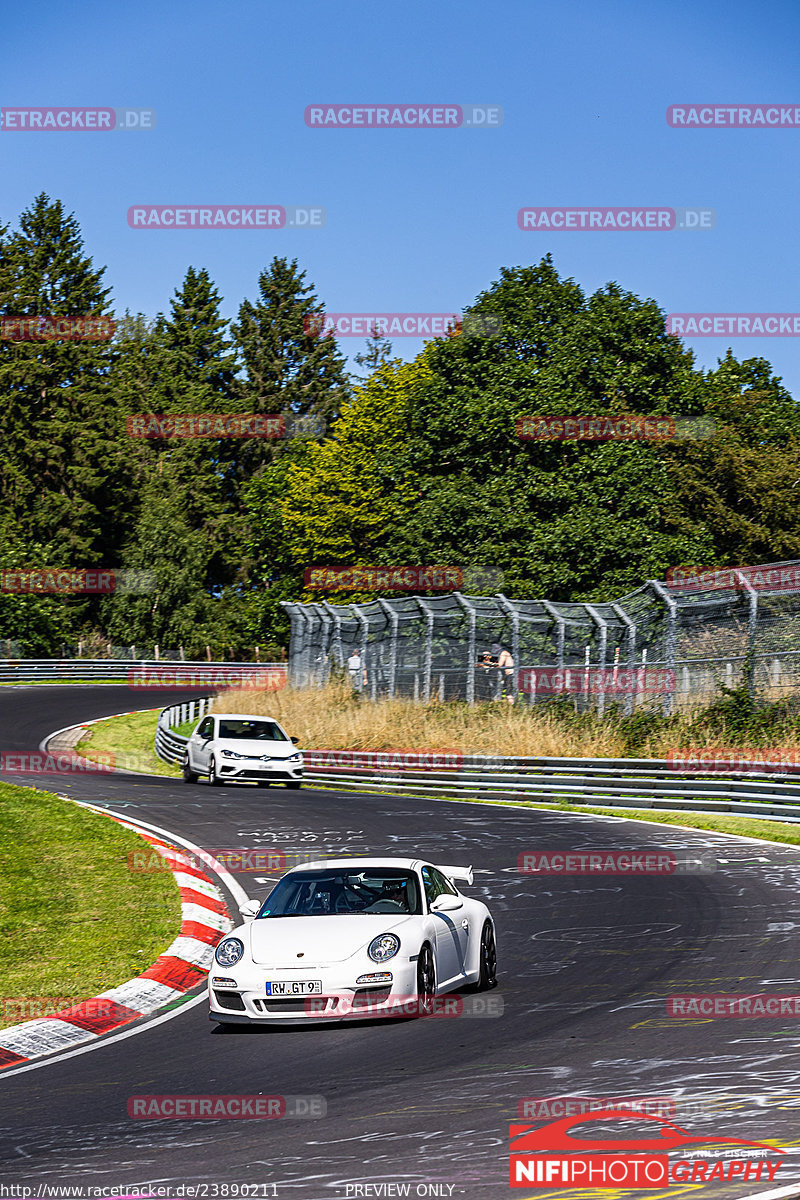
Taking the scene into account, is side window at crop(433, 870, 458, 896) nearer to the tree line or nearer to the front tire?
the front tire

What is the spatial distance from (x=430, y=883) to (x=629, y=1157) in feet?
15.8

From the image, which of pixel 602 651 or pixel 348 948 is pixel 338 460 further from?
pixel 348 948

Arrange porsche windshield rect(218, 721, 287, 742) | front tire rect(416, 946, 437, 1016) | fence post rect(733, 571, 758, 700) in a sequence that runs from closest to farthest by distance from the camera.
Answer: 1. front tire rect(416, 946, 437, 1016)
2. fence post rect(733, 571, 758, 700)
3. porsche windshield rect(218, 721, 287, 742)

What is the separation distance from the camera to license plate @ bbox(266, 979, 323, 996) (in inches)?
371

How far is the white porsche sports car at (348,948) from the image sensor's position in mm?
9453

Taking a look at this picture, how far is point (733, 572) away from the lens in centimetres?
2406

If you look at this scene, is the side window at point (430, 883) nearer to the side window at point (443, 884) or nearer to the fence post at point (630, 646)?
the side window at point (443, 884)

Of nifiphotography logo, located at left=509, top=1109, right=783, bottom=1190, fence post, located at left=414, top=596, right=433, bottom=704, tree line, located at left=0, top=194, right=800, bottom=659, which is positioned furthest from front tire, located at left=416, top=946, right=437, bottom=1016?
tree line, located at left=0, top=194, right=800, bottom=659

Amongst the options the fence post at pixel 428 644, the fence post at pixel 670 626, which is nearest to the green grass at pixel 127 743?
the fence post at pixel 428 644

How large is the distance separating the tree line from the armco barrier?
1701 cm

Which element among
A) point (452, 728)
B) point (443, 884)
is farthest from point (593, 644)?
A: point (443, 884)

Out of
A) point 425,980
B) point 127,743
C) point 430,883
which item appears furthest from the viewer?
point 127,743

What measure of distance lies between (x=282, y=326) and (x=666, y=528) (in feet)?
194

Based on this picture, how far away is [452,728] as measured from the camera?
31.4 meters
